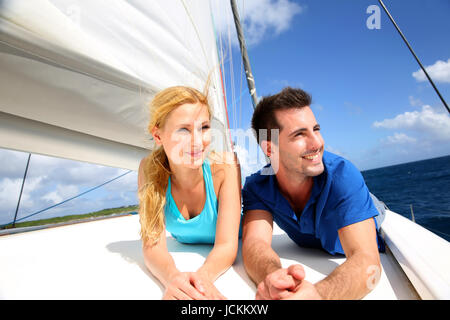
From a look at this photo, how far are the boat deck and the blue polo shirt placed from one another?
10cm

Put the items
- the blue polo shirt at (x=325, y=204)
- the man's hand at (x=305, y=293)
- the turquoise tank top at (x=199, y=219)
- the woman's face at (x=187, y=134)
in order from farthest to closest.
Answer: the turquoise tank top at (x=199, y=219)
the woman's face at (x=187, y=134)
the blue polo shirt at (x=325, y=204)
the man's hand at (x=305, y=293)

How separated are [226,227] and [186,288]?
39cm

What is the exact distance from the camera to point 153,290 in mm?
935

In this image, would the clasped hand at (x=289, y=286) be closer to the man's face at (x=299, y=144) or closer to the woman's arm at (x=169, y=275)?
the woman's arm at (x=169, y=275)

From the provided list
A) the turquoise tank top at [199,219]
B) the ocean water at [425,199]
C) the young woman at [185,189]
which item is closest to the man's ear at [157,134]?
the young woman at [185,189]

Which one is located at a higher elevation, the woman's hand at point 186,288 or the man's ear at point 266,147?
the man's ear at point 266,147

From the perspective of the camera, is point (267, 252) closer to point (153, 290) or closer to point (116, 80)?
point (153, 290)

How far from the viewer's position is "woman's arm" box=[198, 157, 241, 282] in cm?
100

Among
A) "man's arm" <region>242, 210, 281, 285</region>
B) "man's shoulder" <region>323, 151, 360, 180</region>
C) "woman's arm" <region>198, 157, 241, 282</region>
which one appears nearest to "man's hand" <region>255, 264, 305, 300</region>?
"man's arm" <region>242, 210, 281, 285</region>

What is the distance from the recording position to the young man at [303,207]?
785 mm

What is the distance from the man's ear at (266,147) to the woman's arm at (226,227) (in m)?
0.25

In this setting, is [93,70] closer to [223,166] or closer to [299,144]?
[223,166]
